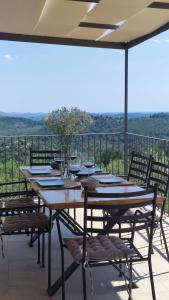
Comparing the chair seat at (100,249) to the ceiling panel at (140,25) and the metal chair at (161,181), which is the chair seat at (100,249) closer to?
the metal chair at (161,181)

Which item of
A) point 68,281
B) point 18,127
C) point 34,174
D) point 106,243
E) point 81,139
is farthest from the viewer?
point 81,139

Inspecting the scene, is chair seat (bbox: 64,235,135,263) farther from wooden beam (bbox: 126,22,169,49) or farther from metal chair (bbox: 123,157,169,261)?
wooden beam (bbox: 126,22,169,49)

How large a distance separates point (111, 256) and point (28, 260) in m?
1.34

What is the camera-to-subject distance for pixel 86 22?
182 inches

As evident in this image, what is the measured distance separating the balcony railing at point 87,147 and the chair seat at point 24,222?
2294 mm

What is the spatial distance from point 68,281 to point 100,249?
2.42 feet

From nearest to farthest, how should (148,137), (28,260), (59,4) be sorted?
(28,260)
(59,4)
(148,137)

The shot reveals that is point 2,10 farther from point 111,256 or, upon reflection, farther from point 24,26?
point 111,256

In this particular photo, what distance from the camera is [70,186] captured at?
10.2ft

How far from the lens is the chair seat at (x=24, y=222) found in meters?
3.06

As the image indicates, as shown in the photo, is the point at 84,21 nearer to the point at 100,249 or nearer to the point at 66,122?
the point at 66,122

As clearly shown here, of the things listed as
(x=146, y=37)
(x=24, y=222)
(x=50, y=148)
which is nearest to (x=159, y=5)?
Result: (x=146, y=37)

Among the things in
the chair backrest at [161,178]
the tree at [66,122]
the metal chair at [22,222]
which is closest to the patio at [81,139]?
the metal chair at [22,222]

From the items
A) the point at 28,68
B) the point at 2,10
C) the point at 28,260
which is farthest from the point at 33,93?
the point at 28,260
